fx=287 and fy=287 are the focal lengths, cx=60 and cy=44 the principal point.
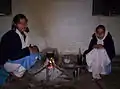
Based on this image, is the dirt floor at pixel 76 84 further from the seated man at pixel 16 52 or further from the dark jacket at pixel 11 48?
the dark jacket at pixel 11 48

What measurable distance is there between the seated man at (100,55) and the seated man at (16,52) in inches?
34.5

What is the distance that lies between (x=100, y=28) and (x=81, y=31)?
92 centimetres

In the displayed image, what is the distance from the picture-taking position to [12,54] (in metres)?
3.50

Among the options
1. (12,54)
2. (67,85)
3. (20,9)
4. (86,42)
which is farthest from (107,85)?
(20,9)

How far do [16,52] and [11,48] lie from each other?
80 millimetres

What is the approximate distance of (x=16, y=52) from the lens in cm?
350

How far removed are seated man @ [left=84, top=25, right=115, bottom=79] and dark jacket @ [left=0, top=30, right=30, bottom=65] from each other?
1008mm

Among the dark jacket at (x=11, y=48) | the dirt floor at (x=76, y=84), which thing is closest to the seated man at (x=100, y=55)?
the dirt floor at (x=76, y=84)

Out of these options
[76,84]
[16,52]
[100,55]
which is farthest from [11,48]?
[100,55]

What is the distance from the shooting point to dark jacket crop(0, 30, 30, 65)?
11.4ft

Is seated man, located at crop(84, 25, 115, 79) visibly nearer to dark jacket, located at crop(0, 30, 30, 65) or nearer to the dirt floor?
the dirt floor

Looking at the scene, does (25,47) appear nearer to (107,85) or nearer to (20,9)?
(107,85)

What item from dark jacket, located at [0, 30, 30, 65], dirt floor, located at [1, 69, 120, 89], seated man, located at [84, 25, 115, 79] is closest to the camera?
dirt floor, located at [1, 69, 120, 89]

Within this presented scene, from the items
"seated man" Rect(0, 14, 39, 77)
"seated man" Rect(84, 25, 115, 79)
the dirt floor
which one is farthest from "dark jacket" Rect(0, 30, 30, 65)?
"seated man" Rect(84, 25, 115, 79)
